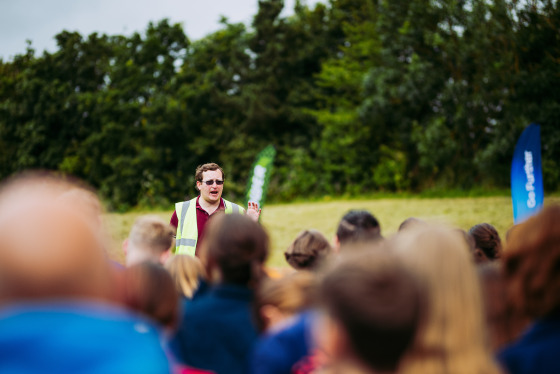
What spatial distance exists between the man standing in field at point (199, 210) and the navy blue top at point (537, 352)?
11.9 ft

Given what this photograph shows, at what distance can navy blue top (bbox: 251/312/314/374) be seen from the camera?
79.0 inches

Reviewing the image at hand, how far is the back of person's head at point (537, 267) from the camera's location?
192cm

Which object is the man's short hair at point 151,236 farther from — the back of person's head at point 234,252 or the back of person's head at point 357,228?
the back of person's head at point 357,228

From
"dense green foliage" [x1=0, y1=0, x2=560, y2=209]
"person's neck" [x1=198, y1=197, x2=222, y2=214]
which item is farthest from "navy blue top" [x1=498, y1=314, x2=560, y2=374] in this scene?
"dense green foliage" [x1=0, y1=0, x2=560, y2=209]

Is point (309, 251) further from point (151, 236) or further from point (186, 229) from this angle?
point (186, 229)

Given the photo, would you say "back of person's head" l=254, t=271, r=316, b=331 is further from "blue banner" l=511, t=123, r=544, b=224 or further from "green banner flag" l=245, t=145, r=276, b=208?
"blue banner" l=511, t=123, r=544, b=224

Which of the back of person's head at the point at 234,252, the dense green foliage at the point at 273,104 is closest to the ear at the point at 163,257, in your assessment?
the back of person's head at the point at 234,252

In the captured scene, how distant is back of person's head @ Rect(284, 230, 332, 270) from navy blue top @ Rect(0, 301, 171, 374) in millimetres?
2002

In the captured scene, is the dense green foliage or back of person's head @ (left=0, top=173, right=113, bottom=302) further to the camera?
the dense green foliage

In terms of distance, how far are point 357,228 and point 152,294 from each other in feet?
5.58

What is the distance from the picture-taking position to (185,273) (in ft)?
9.53

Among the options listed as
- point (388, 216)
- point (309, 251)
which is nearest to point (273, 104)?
point (388, 216)

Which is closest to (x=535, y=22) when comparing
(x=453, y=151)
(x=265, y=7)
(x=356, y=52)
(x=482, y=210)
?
(x=453, y=151)

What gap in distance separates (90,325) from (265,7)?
36126 mm
